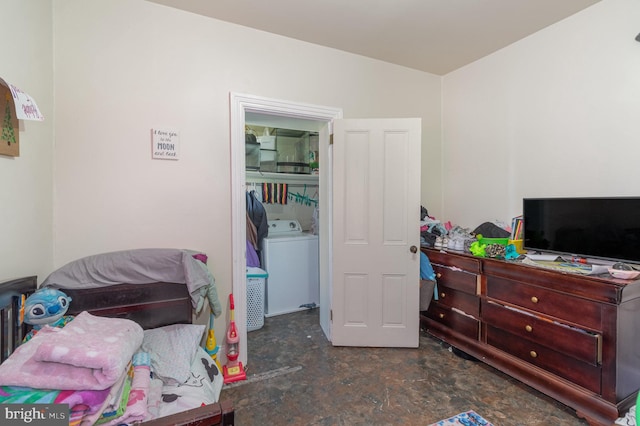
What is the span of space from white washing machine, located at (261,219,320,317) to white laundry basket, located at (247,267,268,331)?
299mm

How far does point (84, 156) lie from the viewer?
6.38ft

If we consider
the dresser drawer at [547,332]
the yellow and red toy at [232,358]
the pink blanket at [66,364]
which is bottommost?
the yellow and red toy at [232,358]

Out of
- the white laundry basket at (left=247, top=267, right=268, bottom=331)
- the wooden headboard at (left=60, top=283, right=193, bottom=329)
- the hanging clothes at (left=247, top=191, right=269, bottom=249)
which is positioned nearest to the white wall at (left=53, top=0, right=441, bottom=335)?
the wooden headboard at (left=60, top=283, right=193, bottom=329)

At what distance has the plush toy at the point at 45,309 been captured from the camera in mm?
1413

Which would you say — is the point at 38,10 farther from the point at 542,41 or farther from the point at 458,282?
the point at 542,41

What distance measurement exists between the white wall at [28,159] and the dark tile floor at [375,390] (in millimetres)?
1462

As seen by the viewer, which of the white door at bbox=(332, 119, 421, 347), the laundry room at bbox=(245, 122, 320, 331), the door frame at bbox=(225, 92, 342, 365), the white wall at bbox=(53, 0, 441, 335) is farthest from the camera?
the laundry room at bbox=(245, 122, 320, 331)

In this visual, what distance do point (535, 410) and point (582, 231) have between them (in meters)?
1.21

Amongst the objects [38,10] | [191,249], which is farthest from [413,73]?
[38,10]

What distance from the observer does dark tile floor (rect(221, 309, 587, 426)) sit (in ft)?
5.88

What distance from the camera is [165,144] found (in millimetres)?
2141

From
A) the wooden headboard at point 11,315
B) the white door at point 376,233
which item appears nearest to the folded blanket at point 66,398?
the wooden headboard at point 11,315

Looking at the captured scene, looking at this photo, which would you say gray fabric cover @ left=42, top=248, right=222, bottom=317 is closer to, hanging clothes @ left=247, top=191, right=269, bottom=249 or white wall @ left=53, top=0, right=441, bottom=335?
white wall @ left=53, top=0, right=441, bottom=335

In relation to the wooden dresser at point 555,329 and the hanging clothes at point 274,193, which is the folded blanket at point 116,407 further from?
the hanging clothes at point 274,193
